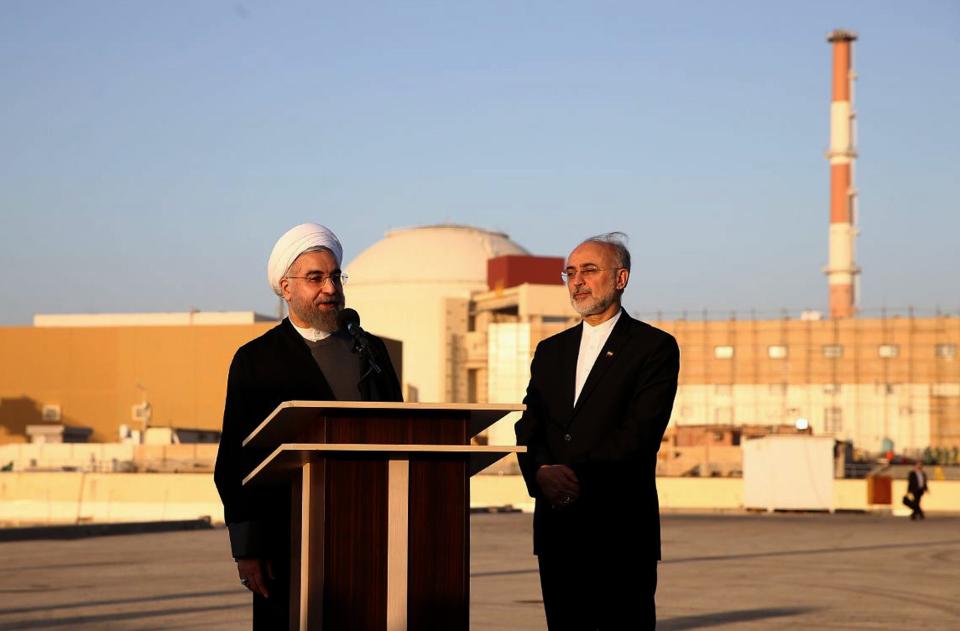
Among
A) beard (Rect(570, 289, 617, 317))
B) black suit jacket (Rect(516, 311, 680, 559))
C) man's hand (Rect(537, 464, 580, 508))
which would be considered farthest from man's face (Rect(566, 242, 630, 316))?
man's hand (Rect(537, 464, 580, 508))

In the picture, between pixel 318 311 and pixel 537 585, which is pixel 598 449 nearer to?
pixel 318 311

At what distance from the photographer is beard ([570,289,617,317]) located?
652 centimetres

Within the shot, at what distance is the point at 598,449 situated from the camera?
6.29 m

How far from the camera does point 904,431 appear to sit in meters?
96.4

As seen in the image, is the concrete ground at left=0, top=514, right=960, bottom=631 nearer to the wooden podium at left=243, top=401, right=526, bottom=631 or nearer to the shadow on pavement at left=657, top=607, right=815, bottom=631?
the shadow on pavement at left=657, top=607, right=815, bottom=631

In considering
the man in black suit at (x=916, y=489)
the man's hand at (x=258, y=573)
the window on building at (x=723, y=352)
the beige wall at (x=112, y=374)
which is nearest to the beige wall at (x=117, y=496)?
the man in black suit at (x=916, y=489)

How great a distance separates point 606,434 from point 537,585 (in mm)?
9407

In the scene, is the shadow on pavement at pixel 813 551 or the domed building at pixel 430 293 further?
the domed building at pixel 430 293

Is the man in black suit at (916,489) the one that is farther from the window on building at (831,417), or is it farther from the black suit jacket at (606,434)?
the window on building at (831,417)

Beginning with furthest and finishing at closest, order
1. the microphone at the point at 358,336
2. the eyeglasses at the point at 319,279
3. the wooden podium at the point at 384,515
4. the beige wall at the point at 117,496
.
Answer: the beige wall at the point at 117,496 < the eyeglasses at the point at 319,279 < the microphone at the point at 358,336 < the wooden podium at the point at 384,515

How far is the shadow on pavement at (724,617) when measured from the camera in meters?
11.2

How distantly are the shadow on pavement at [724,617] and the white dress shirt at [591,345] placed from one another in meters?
4.79

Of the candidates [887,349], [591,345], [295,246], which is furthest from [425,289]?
[295,246]

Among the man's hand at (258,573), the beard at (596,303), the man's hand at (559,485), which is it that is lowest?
the man's hand at (258,573)
